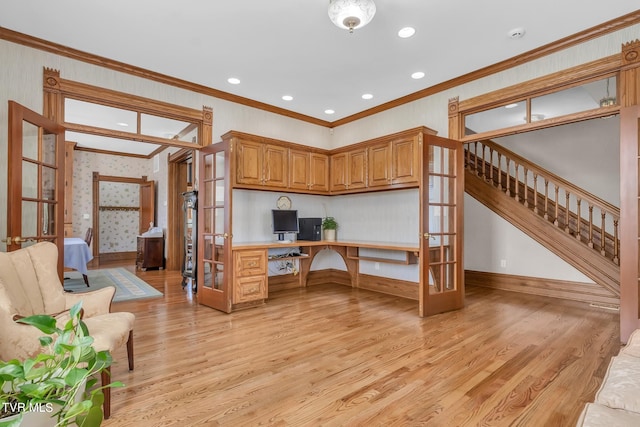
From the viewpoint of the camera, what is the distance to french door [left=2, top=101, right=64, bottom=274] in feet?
8.62

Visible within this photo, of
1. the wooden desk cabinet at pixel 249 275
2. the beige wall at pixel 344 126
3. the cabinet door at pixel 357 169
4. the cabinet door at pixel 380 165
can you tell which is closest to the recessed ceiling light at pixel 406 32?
the beige wall at pixel 344 126

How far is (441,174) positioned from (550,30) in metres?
1.71

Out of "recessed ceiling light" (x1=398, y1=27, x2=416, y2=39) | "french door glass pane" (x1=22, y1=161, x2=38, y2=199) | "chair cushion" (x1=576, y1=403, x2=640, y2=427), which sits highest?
"recessed ceiling light" (x1=398, y1=27, x2=416, y2=39)

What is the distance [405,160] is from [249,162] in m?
2.07

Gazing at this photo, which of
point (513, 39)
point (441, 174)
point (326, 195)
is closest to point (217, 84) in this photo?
point (326, 195)

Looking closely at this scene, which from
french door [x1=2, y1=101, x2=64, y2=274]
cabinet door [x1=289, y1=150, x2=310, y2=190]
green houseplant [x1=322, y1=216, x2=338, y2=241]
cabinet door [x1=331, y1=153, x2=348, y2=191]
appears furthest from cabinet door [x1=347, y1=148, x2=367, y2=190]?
french door [x1=2, y1=101, x2=64, y2=274]

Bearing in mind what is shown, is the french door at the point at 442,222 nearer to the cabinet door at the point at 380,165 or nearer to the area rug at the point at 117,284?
the cabinet door at the point at 380,165

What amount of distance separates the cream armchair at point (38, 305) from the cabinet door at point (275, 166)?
257cm

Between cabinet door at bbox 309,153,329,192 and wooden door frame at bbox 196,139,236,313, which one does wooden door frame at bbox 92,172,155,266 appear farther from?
cabinet door at bbox 309,153,329,192

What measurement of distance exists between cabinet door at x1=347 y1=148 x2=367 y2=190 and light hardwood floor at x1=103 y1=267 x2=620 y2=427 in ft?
6.02

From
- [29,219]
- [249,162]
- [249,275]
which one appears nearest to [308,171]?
[249,162]

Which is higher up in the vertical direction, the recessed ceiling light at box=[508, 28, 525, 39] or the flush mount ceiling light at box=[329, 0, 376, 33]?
the recessed ceiling light at box=[508, 28, 525, 39]

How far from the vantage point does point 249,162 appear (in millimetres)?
4398

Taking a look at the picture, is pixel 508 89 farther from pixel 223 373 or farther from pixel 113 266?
pixel 113 266
